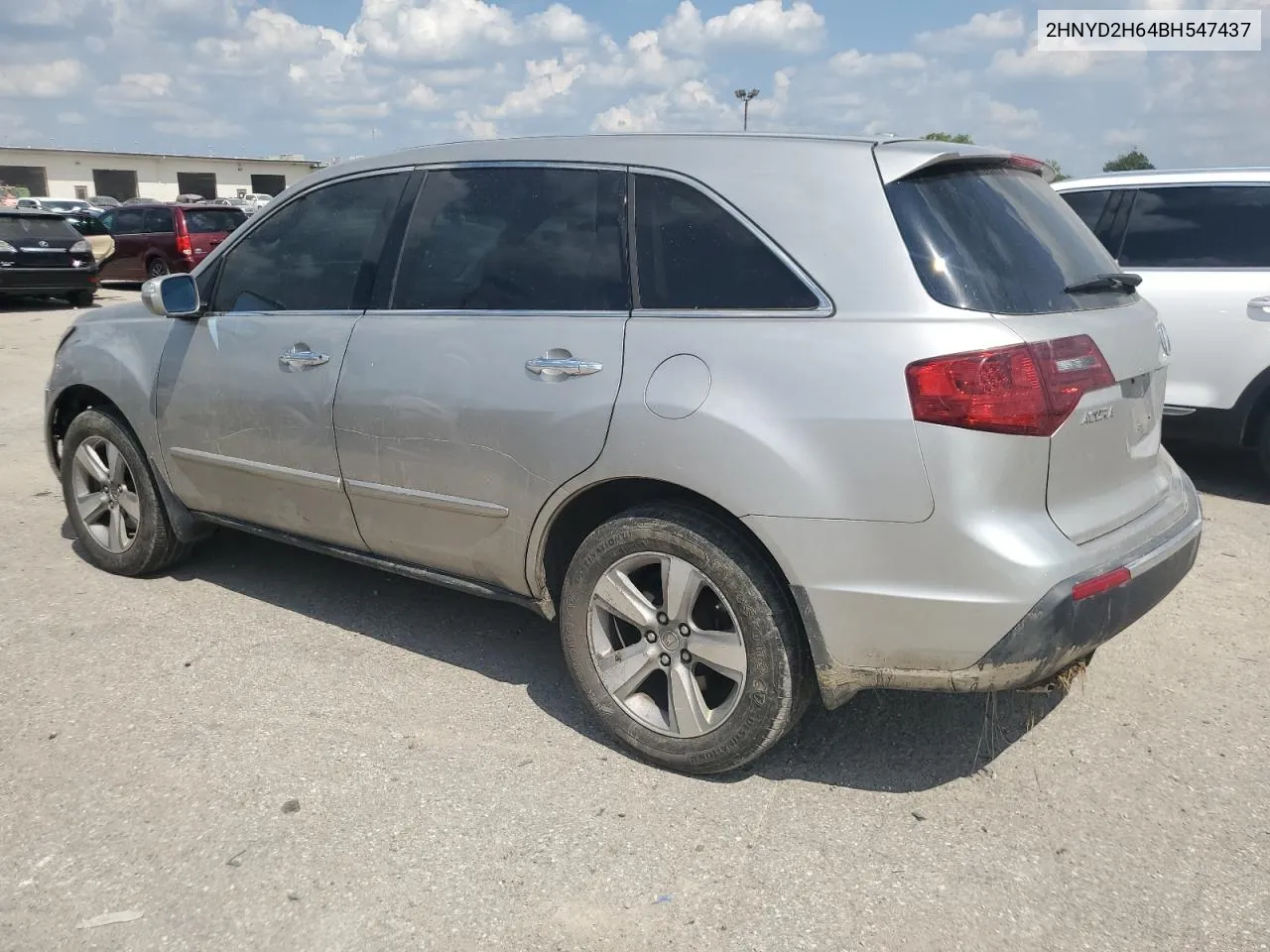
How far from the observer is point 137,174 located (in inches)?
2876

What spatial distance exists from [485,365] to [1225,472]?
557 centimetres

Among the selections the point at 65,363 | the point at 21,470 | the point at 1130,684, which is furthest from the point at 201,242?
the point at 1130,684

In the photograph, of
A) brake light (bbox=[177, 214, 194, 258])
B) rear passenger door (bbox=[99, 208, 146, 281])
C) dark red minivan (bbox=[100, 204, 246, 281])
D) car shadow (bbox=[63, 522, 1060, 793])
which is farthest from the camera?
rear passenger door (bbox=[99, 208, 146, 281])

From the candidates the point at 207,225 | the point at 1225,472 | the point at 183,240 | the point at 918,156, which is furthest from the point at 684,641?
the point at 207,225

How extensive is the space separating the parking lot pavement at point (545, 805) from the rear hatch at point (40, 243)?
14159mm

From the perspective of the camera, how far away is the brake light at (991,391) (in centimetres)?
261

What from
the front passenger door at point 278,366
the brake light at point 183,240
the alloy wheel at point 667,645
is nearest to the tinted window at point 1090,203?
the front passenger door at point 278,366

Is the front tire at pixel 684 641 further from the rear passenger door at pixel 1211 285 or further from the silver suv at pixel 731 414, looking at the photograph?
the rear passenger door at pixel 1211 285

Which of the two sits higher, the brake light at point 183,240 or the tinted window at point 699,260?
the brake light at point 183,240

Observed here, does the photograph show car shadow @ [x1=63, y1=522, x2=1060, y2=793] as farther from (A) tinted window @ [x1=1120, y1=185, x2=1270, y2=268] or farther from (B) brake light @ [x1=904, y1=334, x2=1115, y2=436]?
(A) tinted window @ [x1=1120, y1=185, x2=1270, y2=268]

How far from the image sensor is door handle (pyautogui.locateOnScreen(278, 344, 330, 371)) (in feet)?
12.6

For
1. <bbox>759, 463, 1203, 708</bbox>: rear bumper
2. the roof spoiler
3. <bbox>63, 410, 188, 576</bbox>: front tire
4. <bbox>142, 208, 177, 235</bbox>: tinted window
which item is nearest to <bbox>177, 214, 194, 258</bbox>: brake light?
<bbox>142, 208, 177, 235</bbox>: tinted window

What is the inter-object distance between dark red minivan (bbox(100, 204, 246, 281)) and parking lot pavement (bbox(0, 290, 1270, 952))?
16963 millimetres

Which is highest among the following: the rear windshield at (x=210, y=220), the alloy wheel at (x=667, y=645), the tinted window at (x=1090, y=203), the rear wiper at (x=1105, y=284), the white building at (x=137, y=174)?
the white building at (x=137, y=174)
